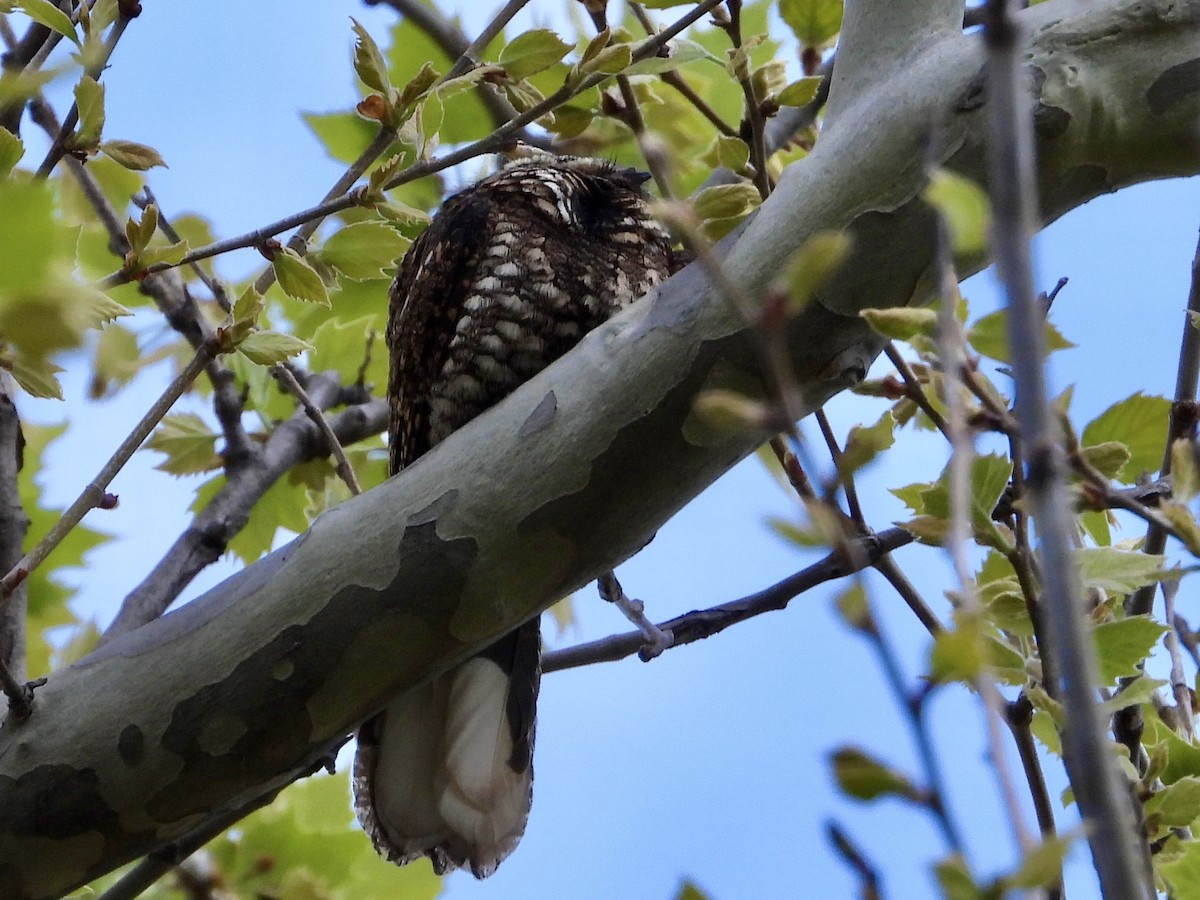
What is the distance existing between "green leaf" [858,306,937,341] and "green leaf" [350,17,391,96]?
0.76 m

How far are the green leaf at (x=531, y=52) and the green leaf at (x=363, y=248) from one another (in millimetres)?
251

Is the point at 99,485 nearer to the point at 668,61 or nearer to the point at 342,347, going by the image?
the point at 668,61

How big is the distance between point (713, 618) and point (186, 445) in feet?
3.79

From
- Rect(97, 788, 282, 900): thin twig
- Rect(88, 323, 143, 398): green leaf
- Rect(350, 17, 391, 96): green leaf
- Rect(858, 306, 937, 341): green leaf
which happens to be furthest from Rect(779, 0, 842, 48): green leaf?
Rect(88, 323, 143, 398): green leaf

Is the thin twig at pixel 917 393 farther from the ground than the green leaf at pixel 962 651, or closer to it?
farther from the ground

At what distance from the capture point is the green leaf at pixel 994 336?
927mm

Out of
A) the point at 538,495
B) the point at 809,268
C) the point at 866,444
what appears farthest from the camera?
the point at 538,495

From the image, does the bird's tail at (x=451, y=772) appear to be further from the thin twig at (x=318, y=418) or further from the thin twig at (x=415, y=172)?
the thin twig at (x=415, y=172)

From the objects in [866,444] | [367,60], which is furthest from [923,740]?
[367,60]

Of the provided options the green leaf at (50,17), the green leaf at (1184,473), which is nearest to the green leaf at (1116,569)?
the green leaf at (1184,473)

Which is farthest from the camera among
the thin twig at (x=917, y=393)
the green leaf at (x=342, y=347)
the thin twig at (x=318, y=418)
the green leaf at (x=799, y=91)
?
the green leaf at (x=342, y=347)

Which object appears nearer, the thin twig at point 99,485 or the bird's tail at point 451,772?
the thin twig at point 99,485

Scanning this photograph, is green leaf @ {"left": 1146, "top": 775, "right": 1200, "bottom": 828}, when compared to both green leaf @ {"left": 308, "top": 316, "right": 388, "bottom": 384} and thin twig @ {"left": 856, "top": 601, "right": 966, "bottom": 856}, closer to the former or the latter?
thin twig @ {"left": 856, "top": 601, "right": 966, "bottom": 856}

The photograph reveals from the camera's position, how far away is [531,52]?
158cm
